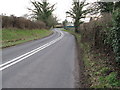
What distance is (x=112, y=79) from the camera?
15.1 feet

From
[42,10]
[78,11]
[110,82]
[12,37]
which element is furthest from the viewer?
[42,10]

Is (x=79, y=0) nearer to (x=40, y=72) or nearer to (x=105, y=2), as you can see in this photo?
(x=105, y=2)

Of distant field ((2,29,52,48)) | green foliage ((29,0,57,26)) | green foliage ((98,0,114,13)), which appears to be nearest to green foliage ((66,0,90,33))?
green foliage ((29,0,57,26))

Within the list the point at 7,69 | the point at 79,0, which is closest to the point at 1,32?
the point at 7,69

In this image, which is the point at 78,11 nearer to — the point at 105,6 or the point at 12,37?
the point at 105,6

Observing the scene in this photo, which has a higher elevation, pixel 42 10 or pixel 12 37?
pixel 42 10

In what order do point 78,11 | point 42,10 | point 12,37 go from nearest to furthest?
point 12,37
point 78,11
point 42,10

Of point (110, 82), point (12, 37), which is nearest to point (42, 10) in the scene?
point (12, 37)

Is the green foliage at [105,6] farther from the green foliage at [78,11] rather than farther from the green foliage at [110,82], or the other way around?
the green foliage at [78,11]

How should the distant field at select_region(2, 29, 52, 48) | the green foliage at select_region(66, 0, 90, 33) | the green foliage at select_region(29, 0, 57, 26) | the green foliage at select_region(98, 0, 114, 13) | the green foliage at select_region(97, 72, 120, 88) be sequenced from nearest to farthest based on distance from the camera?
the green foliage at select_region(97, 72, 120, 88) < the distant field at select_region(2, 29, 52, 48) < the green foliage at select_region(98, 0, 114, 13) < the green foliage at select_region(66, 0, 90, 33) < the green foliage at select_region(29, 0, 57, 26)

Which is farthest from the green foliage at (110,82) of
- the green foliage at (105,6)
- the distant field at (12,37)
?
the green foliage at (105,6)

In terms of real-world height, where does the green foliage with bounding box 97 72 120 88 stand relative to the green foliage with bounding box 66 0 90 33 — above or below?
below

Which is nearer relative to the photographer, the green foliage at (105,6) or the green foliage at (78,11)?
the green foliage at (105,6)

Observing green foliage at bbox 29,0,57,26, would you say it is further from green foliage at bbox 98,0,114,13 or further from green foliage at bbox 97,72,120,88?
green foliage at bbox 97,72,120,88
